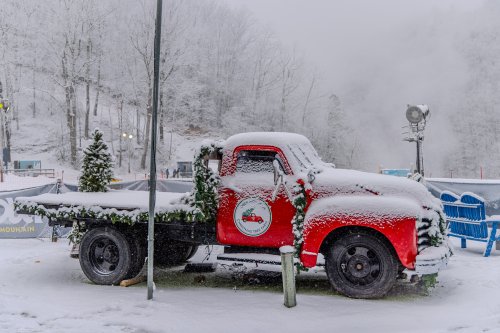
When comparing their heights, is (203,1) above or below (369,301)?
above

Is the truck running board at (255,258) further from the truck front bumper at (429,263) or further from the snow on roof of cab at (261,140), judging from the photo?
the snow on roof of cab at (261,140)

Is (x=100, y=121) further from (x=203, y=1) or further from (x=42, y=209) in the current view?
(x=42, y=209)

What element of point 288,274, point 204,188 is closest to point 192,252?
point 204,188

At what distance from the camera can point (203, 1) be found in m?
63.2

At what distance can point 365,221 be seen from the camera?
6773 mm

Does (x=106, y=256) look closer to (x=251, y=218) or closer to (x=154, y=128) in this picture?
(x=251, y=218)

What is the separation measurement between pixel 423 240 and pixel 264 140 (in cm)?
272

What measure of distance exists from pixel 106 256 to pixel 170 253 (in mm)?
1618

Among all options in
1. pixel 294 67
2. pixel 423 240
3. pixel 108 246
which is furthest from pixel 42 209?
pixel 294 67

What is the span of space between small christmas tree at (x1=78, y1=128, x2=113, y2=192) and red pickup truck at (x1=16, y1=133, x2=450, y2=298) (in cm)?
60

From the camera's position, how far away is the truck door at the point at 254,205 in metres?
7.39

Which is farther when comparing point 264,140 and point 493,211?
point 493,211

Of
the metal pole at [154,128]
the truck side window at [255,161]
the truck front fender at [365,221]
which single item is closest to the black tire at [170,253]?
the truck side window at [255,161]

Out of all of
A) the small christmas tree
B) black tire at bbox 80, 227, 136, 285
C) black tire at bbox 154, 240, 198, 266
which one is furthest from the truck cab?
the small christmas tree
